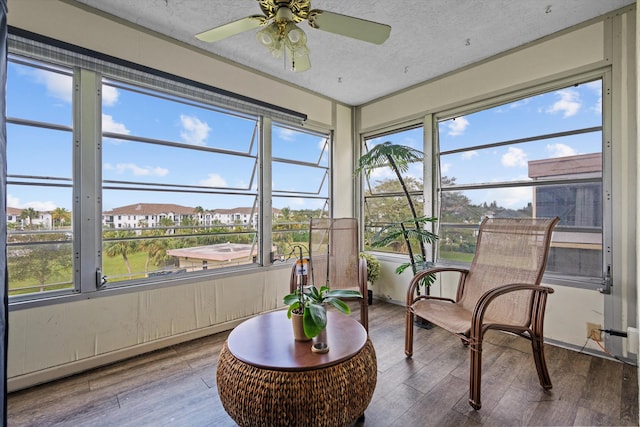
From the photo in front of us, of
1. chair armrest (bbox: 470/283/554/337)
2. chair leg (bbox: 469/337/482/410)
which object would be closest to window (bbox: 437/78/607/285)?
chair armrest (bbox: 470/283/554/337)

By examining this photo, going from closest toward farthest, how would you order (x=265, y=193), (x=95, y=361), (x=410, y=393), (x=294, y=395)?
(x=294, y=395) < (x=410, y=393) < (x=95, y=361) < (x=265, y=193)

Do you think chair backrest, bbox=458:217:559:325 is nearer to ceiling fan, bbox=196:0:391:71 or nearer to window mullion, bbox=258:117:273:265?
ceiling fan, bbox=196:0:391:71

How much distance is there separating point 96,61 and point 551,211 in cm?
421

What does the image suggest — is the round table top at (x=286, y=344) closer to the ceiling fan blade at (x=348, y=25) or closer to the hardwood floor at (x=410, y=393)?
the hardwood floor at (x=410, y=393)

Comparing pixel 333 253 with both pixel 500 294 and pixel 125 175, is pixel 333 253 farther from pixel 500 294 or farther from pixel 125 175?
pixel 125 175

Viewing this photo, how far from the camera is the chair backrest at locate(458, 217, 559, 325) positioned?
208 cm

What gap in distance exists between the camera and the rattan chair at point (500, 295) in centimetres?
183

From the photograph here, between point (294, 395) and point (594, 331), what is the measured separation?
267 cm

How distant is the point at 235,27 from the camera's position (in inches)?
69.2

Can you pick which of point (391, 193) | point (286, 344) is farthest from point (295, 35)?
point (391, 193)

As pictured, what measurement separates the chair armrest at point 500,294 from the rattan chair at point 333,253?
4.35ft

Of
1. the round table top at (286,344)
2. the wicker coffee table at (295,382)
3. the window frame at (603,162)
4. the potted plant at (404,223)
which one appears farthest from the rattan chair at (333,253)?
the window frame at (603,162)

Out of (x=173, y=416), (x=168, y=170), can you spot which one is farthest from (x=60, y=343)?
(x=168, y=170)

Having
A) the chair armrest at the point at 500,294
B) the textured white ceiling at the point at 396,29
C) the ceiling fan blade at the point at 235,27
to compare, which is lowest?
the chair armrest at the point at 500,294
